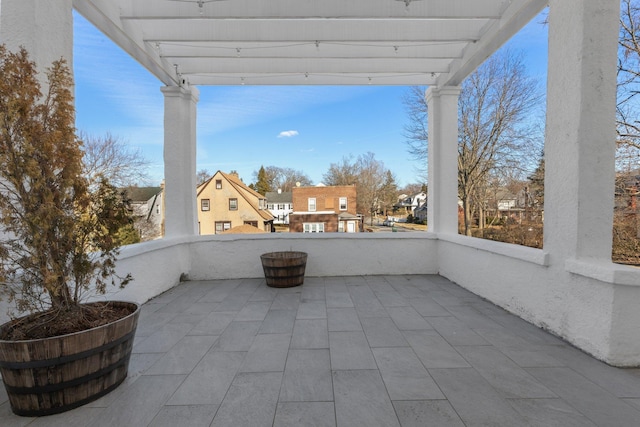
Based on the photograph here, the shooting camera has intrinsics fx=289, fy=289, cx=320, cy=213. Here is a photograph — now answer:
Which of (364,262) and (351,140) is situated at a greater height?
(351,140)

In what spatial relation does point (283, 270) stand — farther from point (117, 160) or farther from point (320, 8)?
point (117, 160)

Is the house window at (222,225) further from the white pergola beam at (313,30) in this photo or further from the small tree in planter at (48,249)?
the small tree in planter at (48,249)

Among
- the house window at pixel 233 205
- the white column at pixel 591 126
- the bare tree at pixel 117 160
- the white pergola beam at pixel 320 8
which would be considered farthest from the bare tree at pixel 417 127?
the house window at pixel 233 205

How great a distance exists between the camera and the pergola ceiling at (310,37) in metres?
3.36

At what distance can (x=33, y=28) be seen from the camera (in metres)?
2.20

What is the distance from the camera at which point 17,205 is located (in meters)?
2.03

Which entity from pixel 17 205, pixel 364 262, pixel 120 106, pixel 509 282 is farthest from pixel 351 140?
pixel 17 205

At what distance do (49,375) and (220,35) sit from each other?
3947 millimetres

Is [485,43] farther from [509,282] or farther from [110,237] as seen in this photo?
[110,237]

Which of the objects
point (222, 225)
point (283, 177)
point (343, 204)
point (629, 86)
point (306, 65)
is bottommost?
point (222, 225)

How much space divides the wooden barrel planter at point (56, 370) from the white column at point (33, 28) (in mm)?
1983

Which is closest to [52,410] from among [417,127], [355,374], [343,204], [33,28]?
[355,374]

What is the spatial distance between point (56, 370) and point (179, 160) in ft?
12.1

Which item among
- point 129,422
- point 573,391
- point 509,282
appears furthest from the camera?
point 509,282
